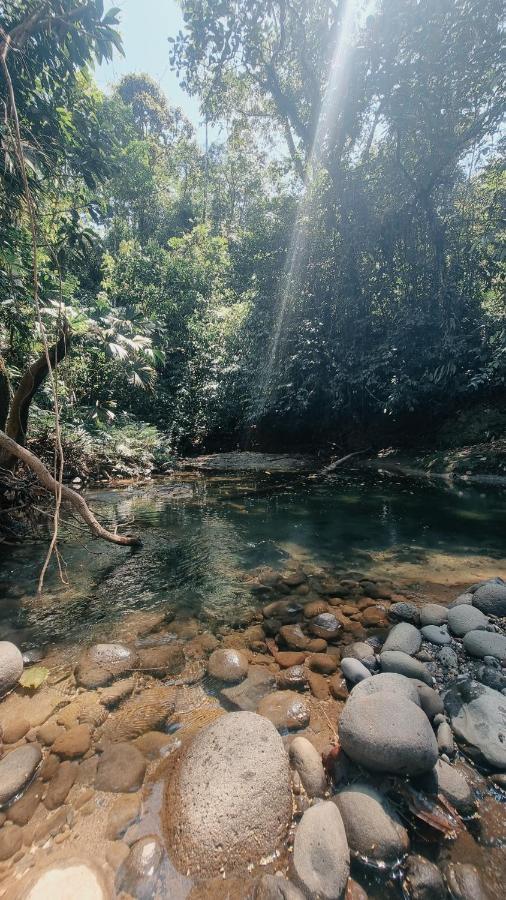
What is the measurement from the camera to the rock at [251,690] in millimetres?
2378

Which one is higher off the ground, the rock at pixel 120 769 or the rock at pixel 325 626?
the rock at pixel 325 626

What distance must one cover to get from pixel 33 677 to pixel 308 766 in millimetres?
1854

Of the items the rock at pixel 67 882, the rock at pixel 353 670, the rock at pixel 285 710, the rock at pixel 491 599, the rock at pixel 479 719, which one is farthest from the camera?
the rock at pixel 491 599

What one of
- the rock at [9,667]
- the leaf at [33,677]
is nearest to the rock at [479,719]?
the leaf at [33,677]

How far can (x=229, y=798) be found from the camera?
5.39 ft

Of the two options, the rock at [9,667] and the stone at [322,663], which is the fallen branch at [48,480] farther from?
the stone at [322,663]

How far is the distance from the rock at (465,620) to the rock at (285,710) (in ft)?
4.49

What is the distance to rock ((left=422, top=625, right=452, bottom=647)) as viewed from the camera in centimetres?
284

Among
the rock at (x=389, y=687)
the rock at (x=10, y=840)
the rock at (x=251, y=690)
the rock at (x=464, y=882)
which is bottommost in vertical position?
the rock at (x=464, y=882)

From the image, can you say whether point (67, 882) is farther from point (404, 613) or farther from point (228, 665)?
point (404, 613)

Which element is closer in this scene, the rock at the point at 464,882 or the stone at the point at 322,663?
the rock at the point at 464,882

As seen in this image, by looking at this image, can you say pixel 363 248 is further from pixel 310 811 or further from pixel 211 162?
pixel 211 162

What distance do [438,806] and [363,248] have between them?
502 inches

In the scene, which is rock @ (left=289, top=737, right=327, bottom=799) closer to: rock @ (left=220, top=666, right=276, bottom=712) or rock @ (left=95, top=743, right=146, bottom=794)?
rock @ (left=220, top=666, right=276, bottom=712)
